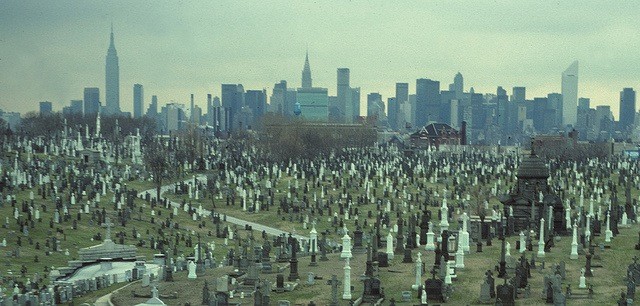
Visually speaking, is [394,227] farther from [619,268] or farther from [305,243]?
[619,268]

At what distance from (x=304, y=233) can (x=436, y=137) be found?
113448 millimetres

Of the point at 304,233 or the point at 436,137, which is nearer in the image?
the point at 304,233

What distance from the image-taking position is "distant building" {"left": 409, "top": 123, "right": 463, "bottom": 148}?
171188 millimetres

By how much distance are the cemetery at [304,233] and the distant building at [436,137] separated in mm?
68505

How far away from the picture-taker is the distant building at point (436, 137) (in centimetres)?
17119

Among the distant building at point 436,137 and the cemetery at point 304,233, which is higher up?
the distant building at point 436,137

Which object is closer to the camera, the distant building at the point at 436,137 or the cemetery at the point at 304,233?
the cemetery at the point at 304,233

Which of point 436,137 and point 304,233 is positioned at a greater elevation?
point 436,137

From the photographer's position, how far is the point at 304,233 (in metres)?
61.2

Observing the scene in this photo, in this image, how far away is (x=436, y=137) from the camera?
566ft

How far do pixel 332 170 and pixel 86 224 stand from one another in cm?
4147

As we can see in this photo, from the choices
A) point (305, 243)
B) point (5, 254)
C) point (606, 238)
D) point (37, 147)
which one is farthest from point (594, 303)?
point (37, 147)

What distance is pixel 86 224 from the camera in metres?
57.9

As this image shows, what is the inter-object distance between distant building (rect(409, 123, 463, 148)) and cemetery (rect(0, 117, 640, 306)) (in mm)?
68505
